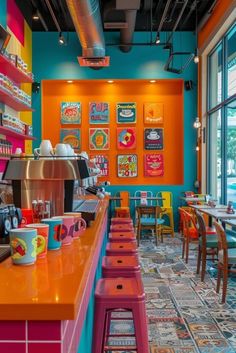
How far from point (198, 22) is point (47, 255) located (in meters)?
8.41

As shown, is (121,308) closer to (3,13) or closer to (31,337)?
(31,337)

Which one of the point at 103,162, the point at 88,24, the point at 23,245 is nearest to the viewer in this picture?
the point at 23,245

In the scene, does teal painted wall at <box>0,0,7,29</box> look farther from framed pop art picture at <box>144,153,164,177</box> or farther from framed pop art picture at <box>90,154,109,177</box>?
framed pop art picture at <box>144,153,164,177</box>

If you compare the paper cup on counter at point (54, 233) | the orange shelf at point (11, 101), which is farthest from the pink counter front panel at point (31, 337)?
the orange shelf at point (11, 101)

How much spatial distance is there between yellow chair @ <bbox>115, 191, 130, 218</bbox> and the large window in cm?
191

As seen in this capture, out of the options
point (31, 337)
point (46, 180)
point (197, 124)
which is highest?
point (197, 124)

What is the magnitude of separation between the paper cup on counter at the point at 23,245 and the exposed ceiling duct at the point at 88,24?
438cm

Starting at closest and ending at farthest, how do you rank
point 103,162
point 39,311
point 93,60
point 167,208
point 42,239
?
point 39,311 → point 42,239 → point 93,60 → point 167,208 → point 103,162

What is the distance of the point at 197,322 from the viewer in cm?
362

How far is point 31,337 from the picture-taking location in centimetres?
96

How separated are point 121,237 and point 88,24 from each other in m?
3.63

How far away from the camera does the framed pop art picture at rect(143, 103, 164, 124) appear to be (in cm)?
936

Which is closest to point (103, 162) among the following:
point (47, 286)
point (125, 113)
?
point (125, 113)

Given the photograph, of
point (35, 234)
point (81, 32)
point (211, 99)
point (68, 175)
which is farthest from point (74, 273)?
point (211, 99)
